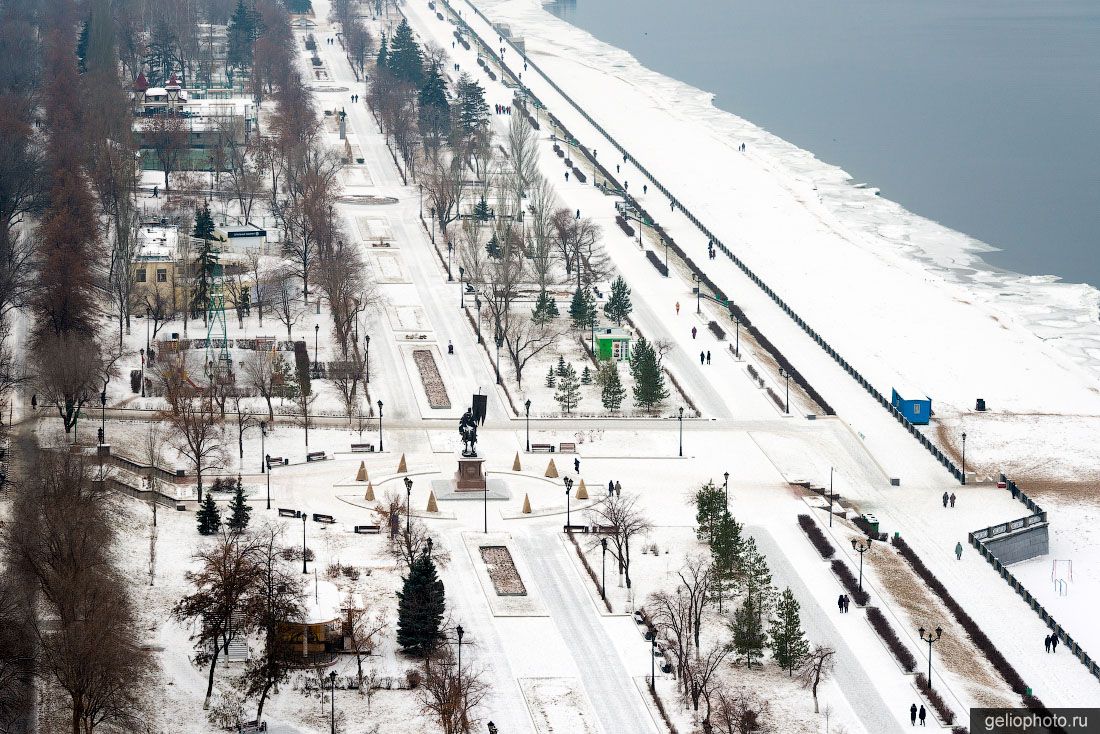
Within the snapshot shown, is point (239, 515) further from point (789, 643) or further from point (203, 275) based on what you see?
point (203, 275)

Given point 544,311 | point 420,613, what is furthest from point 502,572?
point 544,311

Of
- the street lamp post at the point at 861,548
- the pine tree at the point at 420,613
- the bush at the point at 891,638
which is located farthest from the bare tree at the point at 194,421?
the bush at the point at 891,638

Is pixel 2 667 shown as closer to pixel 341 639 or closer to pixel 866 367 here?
pixel 341 639

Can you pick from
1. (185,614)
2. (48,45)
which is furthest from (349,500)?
(48,45)

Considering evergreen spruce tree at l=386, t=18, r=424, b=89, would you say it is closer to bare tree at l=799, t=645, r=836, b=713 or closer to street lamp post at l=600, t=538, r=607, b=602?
street lamp post at l=600, t=538, r=607, b=602

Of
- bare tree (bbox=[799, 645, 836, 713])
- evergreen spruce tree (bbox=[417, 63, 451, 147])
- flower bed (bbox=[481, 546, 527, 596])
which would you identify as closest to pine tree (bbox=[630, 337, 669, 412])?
flower bed (bbox=[481, 546, 527, 596])

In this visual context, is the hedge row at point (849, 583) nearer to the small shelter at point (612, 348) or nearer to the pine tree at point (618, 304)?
the small shelter at point (612, 348)

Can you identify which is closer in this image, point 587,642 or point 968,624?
point 587,642

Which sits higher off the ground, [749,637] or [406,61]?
[406,61]
